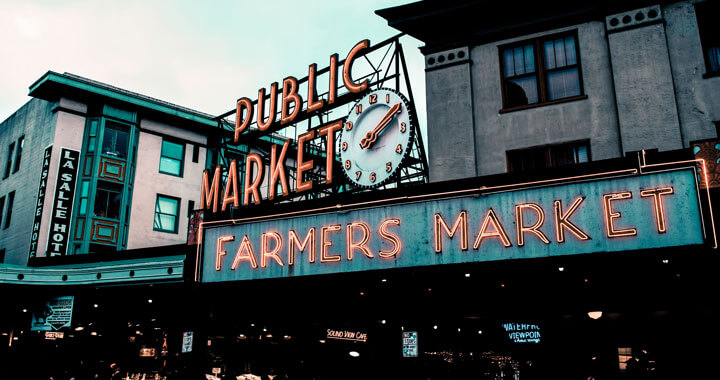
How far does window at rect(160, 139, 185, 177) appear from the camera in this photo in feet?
125

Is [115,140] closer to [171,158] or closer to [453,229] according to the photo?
[171,158]

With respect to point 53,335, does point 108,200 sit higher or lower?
higher

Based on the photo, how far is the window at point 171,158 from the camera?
38.0 m

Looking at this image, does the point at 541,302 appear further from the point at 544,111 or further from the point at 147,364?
the point at 147,364

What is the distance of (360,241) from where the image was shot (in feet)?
53.9

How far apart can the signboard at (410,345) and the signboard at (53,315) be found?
13.7 m

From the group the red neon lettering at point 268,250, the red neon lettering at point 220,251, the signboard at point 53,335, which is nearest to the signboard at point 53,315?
the signboard at point 53,335

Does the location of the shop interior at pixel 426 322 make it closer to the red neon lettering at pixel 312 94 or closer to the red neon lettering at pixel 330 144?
the red neon lettering at pixel 330 144

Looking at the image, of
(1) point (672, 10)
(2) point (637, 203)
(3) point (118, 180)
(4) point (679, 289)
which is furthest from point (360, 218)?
(3) point (118, 180)

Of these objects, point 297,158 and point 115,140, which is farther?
point 115,140

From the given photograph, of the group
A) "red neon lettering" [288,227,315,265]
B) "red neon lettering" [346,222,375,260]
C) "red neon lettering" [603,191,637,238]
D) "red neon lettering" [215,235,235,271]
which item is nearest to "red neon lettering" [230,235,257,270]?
"red neon lettering" [215,235,235,271]

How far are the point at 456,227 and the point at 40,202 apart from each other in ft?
83.8

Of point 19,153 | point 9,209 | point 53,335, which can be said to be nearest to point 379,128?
point 53,335

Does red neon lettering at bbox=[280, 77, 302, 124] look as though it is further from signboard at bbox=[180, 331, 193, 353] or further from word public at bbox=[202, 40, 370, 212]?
signboard at bbox=[180, 331, 193, 353]
